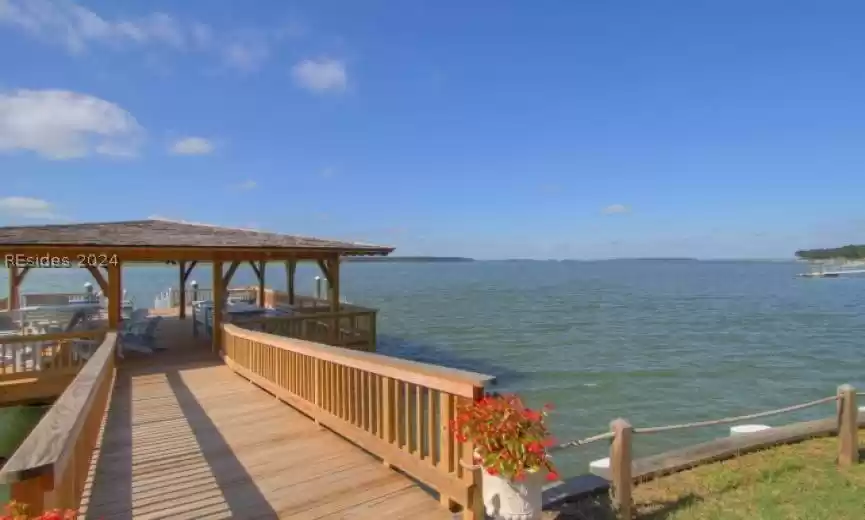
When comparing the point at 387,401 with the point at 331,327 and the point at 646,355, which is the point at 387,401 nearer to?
the point at 331,327

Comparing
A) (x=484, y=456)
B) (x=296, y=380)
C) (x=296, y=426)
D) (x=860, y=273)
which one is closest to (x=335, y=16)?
(x=296, y=380)

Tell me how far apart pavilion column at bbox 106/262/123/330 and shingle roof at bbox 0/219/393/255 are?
576mm

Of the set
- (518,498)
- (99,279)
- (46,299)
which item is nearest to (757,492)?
(518,498)

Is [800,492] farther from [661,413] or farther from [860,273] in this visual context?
[860,273]

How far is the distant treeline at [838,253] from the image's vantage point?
8619 cm

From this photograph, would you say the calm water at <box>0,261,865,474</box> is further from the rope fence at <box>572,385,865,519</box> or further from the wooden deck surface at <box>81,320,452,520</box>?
the wooden deck surface at <box>81,320,452,520</box>

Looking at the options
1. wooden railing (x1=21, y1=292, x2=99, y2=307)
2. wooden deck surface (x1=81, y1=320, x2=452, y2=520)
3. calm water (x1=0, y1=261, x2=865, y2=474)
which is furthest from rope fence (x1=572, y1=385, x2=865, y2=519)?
wooden railing (x1=21, y1=292, x2=99, y2=307)

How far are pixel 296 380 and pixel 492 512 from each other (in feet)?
10.8

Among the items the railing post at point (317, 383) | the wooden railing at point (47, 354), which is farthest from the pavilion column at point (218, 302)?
the railing post at point (317, 383)

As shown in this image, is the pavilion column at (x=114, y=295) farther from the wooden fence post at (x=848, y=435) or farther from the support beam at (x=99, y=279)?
the wooden fence post at (x=848, y=435)

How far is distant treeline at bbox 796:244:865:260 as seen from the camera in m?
86.2

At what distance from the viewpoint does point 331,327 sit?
9.98 metres

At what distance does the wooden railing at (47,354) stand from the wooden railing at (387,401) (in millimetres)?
3695

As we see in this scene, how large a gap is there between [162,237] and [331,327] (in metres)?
3.47
